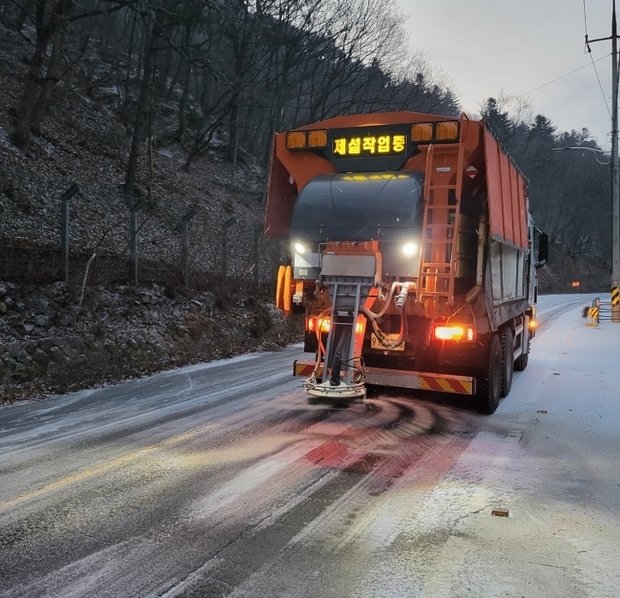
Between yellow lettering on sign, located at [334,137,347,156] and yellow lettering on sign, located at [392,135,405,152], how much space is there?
2.19 feet

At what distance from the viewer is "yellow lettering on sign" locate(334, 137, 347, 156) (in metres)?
7.45

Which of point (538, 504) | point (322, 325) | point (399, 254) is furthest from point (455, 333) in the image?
point (538, 504)

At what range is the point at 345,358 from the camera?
6.34m

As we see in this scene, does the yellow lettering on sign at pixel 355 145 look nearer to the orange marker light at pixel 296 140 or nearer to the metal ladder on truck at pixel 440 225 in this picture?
the orange marker light at pixel 296 140

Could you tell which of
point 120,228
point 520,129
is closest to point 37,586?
point 120,228

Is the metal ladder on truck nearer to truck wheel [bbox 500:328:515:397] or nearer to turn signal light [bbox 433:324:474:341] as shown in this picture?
turn signal light [bbox 433:324:474:341]

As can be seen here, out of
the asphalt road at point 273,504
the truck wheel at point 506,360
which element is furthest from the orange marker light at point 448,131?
the asphalt road at point 273,504

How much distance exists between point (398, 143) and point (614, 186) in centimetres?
1784

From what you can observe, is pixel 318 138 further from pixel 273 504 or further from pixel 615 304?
pixel 615 304

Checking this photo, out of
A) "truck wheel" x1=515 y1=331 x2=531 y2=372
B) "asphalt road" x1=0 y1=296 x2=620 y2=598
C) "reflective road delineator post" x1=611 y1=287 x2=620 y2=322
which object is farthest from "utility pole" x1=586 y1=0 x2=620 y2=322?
"asphalt road" x1=0 y1=296 x2=620 y2=598

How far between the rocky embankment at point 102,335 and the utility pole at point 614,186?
14.4 meters

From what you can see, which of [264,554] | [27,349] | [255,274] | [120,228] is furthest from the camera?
[255,274]

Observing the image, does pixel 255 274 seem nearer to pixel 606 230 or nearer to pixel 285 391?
pixel 285 391

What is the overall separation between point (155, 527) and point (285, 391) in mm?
4701
